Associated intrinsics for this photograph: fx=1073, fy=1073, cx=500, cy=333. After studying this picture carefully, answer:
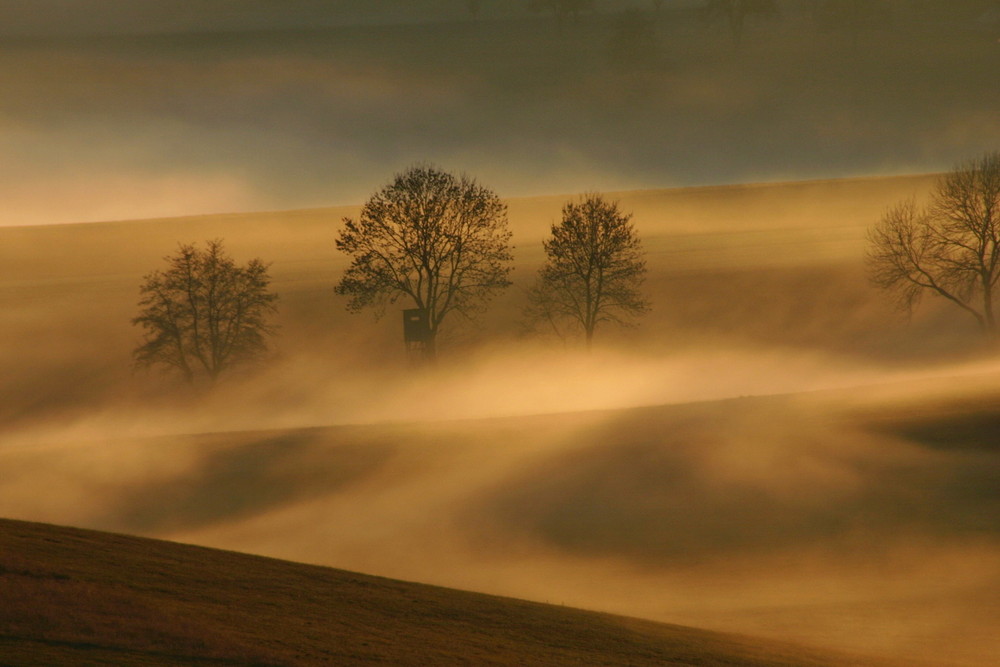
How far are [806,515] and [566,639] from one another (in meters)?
16.7

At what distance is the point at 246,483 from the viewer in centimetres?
4031

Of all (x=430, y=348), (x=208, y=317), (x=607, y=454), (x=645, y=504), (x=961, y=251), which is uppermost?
(x=961, y=251)

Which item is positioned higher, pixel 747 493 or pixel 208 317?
pixel 208 317

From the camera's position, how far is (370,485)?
39.5 metres

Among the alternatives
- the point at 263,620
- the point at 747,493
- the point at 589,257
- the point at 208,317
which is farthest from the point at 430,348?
the point at 263,620

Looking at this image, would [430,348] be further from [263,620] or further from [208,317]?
[263,620]

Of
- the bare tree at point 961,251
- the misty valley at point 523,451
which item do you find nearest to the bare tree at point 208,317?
the misty valley at point 523,451

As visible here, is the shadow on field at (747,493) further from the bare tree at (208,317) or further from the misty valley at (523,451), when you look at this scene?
the bare tree at (208,317)

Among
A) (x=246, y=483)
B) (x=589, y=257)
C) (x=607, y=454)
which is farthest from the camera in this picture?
(x=589, y=257)

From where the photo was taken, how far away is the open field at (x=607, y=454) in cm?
2827

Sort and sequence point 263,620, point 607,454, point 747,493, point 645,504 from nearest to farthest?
point 263,620 → point 645,504 → point 747,493 → point 607,454

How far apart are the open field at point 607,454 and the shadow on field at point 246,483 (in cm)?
13

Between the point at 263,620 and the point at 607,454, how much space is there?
26.3 metres

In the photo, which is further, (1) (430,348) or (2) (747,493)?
(1) (430,348)
